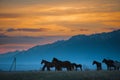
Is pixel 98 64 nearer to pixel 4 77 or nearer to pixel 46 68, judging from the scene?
pixel 46 68

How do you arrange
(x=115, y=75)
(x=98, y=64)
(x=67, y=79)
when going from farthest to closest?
(x=98, y=64), (x=115, y=75), (x=67, y=79)

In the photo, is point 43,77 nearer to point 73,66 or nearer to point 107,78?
point 107,78

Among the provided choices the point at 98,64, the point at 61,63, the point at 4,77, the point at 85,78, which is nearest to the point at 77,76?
the point at 85,78

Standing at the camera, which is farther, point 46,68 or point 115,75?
point 46,68

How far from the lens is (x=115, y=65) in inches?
1625

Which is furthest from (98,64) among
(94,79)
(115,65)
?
(94,79)

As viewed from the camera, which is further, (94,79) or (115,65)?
(115,65)

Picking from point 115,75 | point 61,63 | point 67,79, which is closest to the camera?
point 67,79

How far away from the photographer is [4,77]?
29578 mm

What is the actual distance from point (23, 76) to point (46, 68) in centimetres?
1169

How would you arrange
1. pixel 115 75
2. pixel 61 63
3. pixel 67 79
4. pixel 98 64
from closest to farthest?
pixel 67 79, pixel 115 75, pixel 61 63, pixel 98 64

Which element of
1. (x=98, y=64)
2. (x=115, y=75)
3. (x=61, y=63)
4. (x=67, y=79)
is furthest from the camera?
→ (x=98, y=64)

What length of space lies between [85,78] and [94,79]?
668mm

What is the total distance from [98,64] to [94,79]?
15.4 meters
